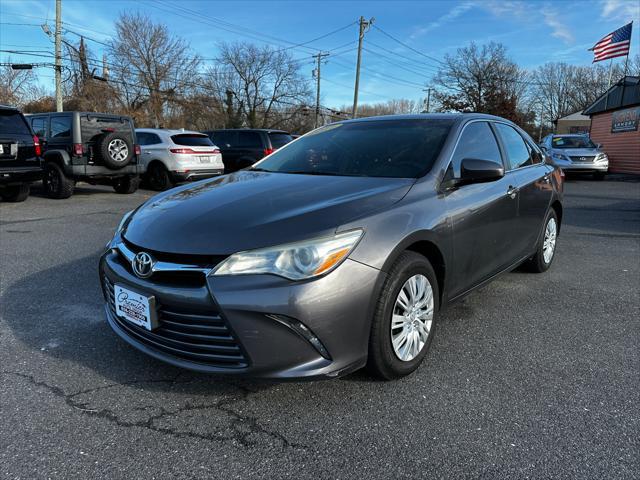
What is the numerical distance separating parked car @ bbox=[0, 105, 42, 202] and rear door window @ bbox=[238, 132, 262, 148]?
589cm

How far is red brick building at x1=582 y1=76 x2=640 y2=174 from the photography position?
19.8 metres

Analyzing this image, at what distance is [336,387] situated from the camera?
2.54 metres

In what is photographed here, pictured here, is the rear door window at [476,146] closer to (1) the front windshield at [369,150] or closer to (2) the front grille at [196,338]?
(1) the front windshield at [369,150]

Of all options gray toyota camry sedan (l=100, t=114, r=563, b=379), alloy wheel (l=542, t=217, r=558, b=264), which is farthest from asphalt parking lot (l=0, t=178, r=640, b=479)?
alloy wheel (l=542, t=217, r=558, b=264)

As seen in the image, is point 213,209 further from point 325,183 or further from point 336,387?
point 336,387

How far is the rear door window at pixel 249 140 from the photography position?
13.5 m

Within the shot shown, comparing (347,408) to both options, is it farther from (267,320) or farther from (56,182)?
(56,182)

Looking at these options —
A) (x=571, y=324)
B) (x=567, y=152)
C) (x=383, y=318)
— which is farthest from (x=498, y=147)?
(x=567, y=152)

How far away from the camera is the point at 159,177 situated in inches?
482

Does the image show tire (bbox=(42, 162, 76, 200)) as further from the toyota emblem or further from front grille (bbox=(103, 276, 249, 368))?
front grille (bbox=(103, 276, 249, 368))

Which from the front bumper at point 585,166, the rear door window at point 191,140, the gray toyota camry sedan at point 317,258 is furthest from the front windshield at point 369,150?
the front bumper at point 585,166

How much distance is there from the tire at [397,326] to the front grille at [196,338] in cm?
68

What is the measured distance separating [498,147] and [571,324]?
150 centimetres

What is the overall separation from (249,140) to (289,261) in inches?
478
